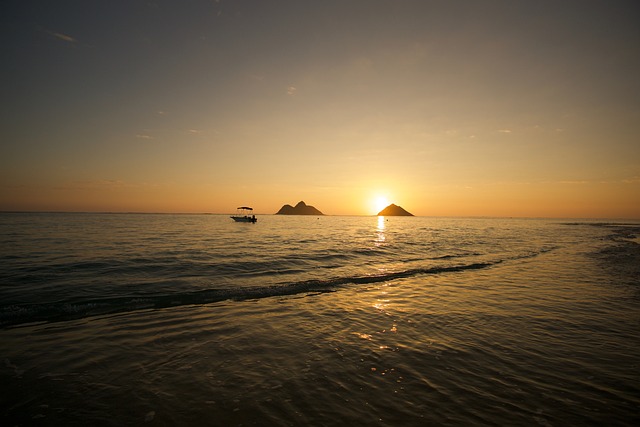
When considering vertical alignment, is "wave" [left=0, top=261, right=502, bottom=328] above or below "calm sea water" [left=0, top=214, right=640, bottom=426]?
below

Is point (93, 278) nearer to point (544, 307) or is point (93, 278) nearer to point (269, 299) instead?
point (269, 299)

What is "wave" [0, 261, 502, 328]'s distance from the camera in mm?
10970

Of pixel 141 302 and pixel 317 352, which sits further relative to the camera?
pixel 141 302

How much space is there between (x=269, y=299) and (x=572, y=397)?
35.9ft

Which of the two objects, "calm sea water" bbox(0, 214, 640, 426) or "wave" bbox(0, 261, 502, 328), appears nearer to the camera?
"calm sea water" bbox(0, 214, 640, 426)

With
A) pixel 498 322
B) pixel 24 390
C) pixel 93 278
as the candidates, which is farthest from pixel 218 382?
pixel 93 278

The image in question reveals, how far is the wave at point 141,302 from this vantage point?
36.0 feet

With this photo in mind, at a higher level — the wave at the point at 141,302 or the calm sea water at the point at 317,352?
the calm sea water at the point at 317,352

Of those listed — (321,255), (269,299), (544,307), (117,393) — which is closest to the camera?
(117,393)

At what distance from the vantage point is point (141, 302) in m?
13.0

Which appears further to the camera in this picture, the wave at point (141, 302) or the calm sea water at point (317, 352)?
the wave at point (141, 302)

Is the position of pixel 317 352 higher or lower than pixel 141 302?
higher

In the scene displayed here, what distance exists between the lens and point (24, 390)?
597 cm

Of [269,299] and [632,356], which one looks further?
[269,299]
